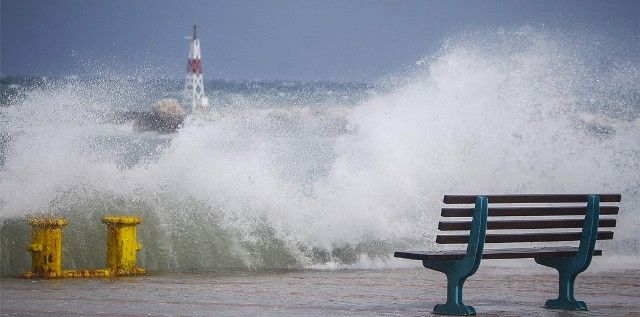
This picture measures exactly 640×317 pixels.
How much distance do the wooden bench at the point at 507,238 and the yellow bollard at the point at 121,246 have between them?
11.4 feet

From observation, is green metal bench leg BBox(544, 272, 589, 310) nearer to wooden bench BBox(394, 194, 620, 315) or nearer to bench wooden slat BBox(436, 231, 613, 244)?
wooden bench BBox(394, 194, 620, 315)

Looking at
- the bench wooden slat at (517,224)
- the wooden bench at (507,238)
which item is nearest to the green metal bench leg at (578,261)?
the wooden bench at (507,238)

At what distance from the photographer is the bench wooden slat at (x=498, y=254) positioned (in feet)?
26.6

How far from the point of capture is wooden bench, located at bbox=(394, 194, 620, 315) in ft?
26.8

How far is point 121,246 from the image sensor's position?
10.8m

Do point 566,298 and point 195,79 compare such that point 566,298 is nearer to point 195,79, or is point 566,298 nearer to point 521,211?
point 521,211

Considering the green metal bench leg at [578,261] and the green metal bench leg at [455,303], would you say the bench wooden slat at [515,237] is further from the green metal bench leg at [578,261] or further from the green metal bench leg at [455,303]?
the green metal bench leg at [455,303]

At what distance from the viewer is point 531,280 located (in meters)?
10.9

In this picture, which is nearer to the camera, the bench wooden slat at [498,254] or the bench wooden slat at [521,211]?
the bench wooden slat at [498,254]

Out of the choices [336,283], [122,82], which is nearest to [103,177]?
[336,283]

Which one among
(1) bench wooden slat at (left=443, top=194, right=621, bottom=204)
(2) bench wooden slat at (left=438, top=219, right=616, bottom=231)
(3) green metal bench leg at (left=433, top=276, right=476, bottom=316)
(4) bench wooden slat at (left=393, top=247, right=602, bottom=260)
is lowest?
(3) green metal bench leg at (left=433, top=276, right=476, bottom=316)

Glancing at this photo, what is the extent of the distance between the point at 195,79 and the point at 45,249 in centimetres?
4821

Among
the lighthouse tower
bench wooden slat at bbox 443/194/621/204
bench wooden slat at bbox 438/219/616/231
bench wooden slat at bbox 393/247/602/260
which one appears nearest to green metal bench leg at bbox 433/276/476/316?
bench wooden slat at bbox 393/247/602/260

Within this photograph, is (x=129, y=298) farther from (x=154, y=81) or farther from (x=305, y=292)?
(x=154, y=81)
